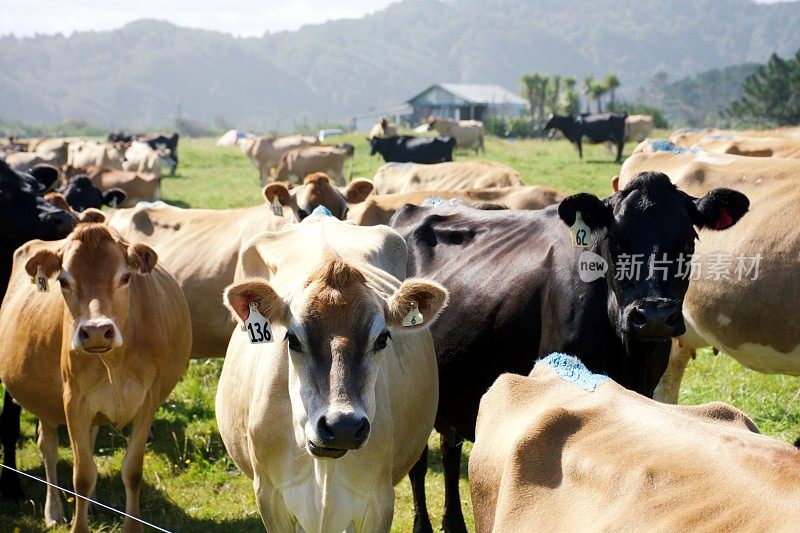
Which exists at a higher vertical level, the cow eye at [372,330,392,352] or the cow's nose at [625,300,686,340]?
the cow eye at [372,330,392,352]

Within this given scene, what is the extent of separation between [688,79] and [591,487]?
192594mm

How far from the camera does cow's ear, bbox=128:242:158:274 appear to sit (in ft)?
18.5

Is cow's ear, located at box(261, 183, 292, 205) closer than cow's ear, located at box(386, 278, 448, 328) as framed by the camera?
No

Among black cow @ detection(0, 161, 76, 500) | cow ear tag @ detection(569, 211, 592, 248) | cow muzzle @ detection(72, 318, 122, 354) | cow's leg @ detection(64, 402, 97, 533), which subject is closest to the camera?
cow ear tag @ detection(569, 211, 592, 248)

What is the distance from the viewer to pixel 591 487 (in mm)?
2855

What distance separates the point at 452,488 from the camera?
19.6 feet

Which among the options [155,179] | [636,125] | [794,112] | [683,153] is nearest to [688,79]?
[794,112]

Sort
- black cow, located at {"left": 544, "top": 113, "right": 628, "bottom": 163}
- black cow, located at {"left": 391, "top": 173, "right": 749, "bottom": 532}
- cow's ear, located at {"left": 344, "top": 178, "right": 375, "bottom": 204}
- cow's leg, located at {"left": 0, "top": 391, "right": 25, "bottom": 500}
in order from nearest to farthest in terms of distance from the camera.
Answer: black cow, located at {"left": 391, "top": 173, "right": 749, "bottom": 532}
cow's leg, located at {"left": 0, "top": 391, "right": 25, "bottom": 500}
cow's ear, located at {"left": 344, "top": 178, "right": 375, "bottom": 204}
black cow, located at {"left": 544, "top": 113, "right": 628, "bottom": 163}

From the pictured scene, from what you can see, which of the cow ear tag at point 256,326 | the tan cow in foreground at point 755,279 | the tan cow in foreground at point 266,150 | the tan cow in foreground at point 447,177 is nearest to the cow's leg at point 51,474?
the cow ear tag at point 256,326

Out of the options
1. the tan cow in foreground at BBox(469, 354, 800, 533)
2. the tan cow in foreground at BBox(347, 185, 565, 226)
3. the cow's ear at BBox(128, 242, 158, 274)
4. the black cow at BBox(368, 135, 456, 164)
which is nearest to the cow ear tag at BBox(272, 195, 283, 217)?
the tan cow in foreground at BBox(347, 185, 565, 226)

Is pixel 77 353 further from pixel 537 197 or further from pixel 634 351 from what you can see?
pixel 537 197

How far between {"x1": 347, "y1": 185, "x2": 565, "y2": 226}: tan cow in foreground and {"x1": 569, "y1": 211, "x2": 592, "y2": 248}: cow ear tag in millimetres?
4297

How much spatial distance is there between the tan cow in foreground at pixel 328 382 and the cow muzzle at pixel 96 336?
2.11 feet

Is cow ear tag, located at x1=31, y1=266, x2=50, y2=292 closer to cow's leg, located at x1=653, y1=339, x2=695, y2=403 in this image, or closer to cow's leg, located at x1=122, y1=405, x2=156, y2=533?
cow's leg, located at x1=122, y1=405, x2=156, y2=533
